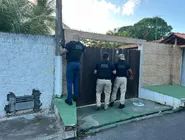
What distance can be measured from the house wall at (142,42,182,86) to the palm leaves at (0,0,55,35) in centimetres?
429

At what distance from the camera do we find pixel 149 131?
3666 millimetres

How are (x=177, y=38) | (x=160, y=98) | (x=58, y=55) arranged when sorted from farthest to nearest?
(x=177, y=38), (x=160, y=98), (x=58, y=55)

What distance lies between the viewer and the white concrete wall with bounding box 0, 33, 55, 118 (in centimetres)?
373

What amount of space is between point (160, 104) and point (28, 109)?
14.9 ft

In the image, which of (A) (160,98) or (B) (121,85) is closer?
(B) (121,85)

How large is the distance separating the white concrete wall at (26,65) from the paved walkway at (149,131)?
6.37 ft

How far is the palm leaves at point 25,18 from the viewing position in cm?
488

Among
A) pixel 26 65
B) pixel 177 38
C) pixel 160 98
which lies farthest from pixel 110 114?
pixel 177 38

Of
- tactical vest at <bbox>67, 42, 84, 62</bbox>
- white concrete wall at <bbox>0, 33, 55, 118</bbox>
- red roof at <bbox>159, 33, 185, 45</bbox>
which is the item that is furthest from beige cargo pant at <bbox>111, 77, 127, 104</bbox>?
red roof at <bbox>159, 33, 185, 45</bbox>

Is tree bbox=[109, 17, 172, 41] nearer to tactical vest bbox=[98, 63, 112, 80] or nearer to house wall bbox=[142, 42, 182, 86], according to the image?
house wall bbox=[142, 42, 182, 86]

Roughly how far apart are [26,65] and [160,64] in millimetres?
5700

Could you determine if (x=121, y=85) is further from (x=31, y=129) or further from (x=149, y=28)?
(x=149, y=28)

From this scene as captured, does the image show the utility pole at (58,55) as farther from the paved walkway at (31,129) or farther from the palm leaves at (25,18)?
the palm leaves at (25,18)

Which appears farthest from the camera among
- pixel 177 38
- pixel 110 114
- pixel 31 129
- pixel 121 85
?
pixel 177 38
